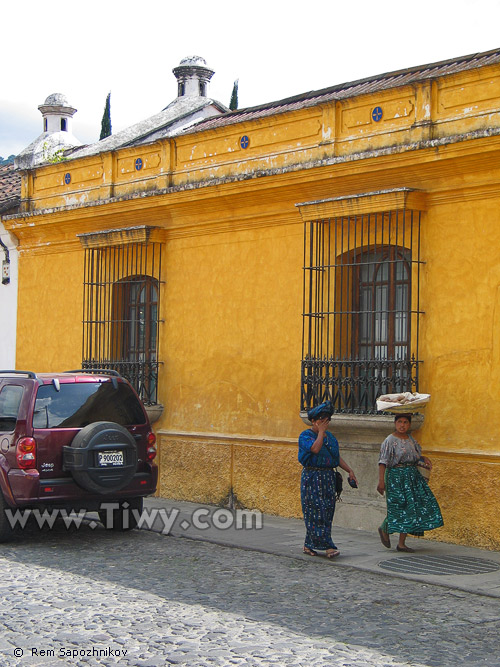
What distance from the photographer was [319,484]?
9008 mm

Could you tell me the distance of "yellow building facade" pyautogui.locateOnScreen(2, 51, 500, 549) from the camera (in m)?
9.83

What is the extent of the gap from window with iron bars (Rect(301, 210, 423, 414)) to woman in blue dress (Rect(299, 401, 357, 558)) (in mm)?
1599

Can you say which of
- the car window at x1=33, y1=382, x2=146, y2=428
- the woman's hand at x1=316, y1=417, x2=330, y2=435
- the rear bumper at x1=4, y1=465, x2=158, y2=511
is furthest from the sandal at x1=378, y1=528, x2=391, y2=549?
the car window at x1=33, y1=382, x2=146, y2=428

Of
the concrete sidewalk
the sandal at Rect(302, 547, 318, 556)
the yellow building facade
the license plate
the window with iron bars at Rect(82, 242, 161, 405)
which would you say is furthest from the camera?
the window with iron bars at Rect(82, 242, 161, 405)

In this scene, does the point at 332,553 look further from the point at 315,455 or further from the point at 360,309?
the point at 360,309

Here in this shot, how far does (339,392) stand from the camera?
10.8 m

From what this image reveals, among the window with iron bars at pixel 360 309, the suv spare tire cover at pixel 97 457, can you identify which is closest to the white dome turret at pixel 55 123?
the window with iron bars at pixel 360 309

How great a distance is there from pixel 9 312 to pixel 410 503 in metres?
9.37

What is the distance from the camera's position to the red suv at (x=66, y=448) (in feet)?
30.3

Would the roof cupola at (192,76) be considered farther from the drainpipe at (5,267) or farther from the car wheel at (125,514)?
the car wheel at (125,514)

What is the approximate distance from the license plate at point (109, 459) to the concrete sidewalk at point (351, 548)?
49.8 inches

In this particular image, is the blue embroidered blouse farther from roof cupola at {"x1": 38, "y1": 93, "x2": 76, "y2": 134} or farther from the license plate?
roof cupola at {"x1": 38, "y1": 93, "x2": 76, "y2": 134}

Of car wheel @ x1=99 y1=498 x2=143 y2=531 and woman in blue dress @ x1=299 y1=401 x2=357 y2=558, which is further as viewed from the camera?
car wheel @ x1=99 y1=498 x2=143 y2=531

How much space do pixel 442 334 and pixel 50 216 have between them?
24.3 feet
